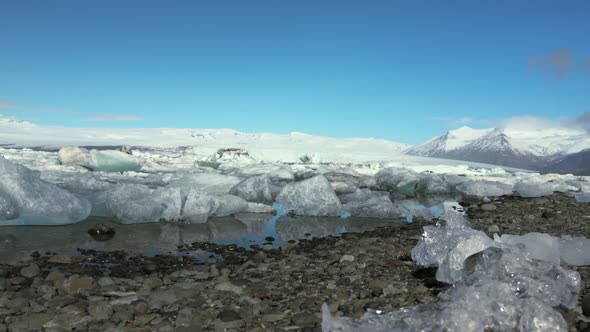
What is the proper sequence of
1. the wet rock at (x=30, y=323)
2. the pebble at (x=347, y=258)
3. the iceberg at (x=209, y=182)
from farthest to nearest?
1. the iceberg at (x=209, y=182)
2. the pebble at (x=347, y=258)
3. the wet rock at (x=30, y=323)

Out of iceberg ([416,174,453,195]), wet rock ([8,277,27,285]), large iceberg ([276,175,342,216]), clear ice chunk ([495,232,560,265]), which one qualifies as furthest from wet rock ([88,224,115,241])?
iceberg ([416,174,453,195])

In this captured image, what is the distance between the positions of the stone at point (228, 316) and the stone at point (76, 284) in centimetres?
108

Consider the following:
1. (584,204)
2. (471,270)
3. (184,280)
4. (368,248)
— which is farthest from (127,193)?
(584,204)

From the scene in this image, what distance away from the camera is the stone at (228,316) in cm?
241

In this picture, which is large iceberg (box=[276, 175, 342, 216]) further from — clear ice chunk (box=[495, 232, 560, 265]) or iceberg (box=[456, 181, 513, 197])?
iceberg (box=[456, 181, 513, 197])

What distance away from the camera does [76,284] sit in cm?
292

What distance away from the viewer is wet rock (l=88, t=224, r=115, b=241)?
4973mm

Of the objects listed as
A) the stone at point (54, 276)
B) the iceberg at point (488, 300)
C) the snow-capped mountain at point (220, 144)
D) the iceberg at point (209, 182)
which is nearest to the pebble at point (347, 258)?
the iceberg at point (488, 300)

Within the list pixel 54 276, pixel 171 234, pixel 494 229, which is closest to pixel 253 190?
pixel 171 234

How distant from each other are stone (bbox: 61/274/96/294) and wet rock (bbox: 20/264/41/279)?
539 mm

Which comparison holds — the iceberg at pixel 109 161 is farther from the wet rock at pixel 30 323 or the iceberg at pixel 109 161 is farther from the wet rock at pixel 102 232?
the wet rock at pixel 30 323

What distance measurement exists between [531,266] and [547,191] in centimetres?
878

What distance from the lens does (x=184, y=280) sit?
320 centimetres

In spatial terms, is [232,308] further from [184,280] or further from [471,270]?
[471,270]
